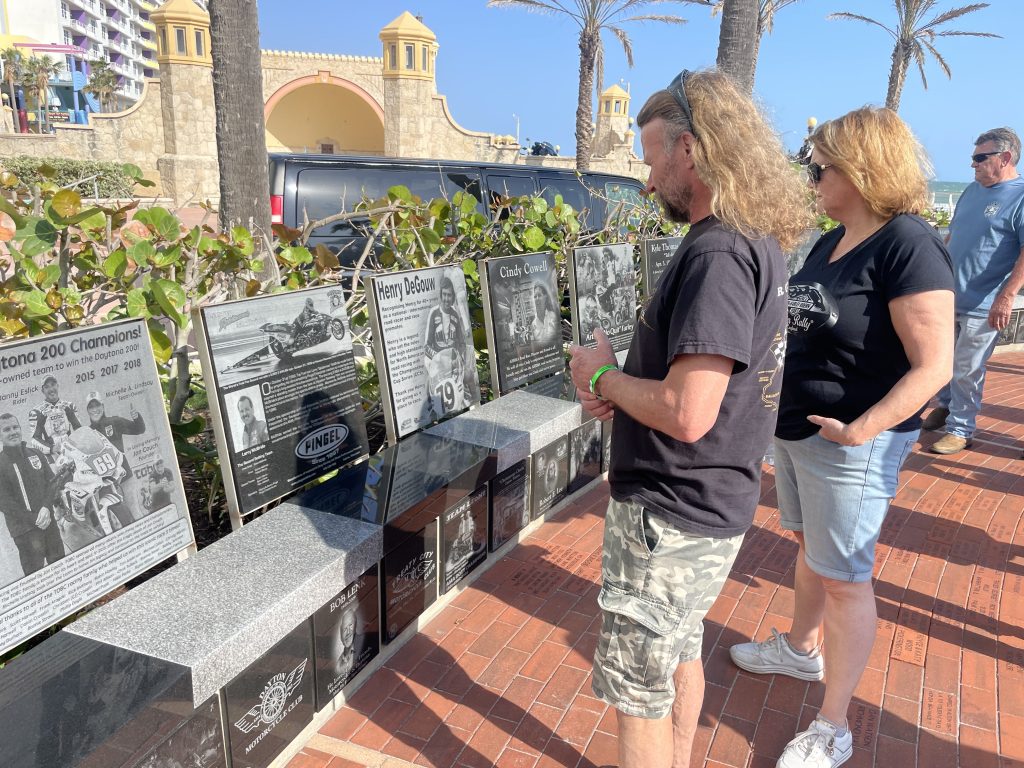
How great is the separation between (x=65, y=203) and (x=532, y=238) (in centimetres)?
257

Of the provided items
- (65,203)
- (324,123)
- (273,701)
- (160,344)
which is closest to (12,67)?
(324,123)

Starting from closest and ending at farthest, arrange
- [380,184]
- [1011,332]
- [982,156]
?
[982,156], [380,184], [1011,332]

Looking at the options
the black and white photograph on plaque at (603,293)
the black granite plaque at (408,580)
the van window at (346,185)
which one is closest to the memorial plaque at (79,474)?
the black granite plaque at (408,580)

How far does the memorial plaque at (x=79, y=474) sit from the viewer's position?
1646mm

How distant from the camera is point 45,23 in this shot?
6769 centimetres

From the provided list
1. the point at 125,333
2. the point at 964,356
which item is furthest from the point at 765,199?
the point at 964,356

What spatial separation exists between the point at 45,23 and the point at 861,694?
281ft

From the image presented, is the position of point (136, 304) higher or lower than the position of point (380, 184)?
lower

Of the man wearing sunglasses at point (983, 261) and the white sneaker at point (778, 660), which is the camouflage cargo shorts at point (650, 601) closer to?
the white sneaker at point (778, 660)

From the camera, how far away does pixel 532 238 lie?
4.39m

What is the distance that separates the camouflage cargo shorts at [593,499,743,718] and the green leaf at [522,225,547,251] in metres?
2.92

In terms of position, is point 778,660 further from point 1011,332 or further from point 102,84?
point 102,84

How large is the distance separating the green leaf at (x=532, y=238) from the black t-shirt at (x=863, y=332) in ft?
7.90

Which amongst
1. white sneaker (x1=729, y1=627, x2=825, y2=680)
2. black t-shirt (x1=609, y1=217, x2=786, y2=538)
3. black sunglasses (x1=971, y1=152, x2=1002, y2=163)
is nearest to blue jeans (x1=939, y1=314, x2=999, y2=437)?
black sunglasses (x1=971, y1=152, x2=1002, y2=163)
